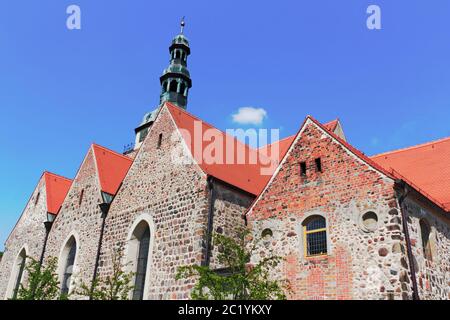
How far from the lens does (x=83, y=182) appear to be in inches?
896

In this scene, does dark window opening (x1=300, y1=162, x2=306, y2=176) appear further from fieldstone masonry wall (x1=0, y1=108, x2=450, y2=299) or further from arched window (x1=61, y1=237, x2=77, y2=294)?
arched window (x1=61, y1=237, x2=77, y2=294)

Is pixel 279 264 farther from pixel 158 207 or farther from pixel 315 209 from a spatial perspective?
pixel 158 207

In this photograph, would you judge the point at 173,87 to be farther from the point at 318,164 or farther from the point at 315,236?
the point at 315,236

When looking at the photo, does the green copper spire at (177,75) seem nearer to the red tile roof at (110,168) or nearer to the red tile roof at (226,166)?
the red tile roof at (110,168)

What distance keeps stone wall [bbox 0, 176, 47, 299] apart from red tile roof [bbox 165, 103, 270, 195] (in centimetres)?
1173

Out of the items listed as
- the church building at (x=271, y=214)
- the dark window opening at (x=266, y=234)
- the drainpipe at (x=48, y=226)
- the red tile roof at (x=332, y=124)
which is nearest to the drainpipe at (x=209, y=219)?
the church building at (x=271, y=214)

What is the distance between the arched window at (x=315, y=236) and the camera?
1263 centimetres

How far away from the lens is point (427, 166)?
1753 cm

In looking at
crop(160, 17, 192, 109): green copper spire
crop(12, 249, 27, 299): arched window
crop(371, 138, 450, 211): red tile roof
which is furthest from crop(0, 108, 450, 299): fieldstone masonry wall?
crop(160, 17, 192, 109): green copper spire

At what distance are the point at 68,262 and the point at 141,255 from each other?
611 cm

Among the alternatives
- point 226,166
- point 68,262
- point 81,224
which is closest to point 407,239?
point 226,166

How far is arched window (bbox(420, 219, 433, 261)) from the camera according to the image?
12664mm

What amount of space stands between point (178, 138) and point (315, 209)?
718cm

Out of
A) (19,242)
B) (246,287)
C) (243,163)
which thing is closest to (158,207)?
(243,163)
